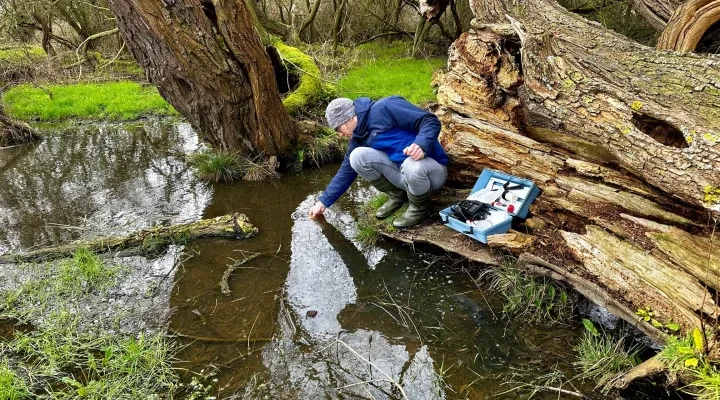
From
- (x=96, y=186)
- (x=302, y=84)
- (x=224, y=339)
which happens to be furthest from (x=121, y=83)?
(x=224, y=339)

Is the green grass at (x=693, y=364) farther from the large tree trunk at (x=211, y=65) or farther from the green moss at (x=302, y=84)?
the green moss at (x=302, y=84)

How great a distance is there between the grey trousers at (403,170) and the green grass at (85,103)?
22.6 feet

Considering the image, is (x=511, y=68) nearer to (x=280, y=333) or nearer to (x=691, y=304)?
(x=691, y=304)

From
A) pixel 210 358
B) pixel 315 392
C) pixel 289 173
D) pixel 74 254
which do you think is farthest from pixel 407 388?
pixel 289 173

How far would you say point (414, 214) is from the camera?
157 inches

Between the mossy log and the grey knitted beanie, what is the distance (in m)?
1.38

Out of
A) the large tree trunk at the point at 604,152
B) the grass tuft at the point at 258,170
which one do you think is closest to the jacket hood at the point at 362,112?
the large tree trunk at the point at 604,152

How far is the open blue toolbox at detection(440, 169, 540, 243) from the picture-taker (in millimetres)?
3430

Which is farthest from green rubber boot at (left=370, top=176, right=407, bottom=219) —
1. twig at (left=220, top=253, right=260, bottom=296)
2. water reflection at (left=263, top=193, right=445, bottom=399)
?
twig at (left=220, top=253, right=260, bottom=296)

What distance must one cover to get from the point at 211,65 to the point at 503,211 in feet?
11.2

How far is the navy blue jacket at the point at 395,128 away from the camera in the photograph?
3.59 meters

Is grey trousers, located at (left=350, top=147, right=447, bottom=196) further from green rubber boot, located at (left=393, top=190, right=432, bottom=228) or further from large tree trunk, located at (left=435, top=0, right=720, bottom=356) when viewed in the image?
large tree trunk, located at (left=435, top=0, right=720, bottom=356)

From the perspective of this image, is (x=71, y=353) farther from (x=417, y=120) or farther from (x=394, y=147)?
(x=417, y=120)

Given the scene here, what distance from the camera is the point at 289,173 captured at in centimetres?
607
